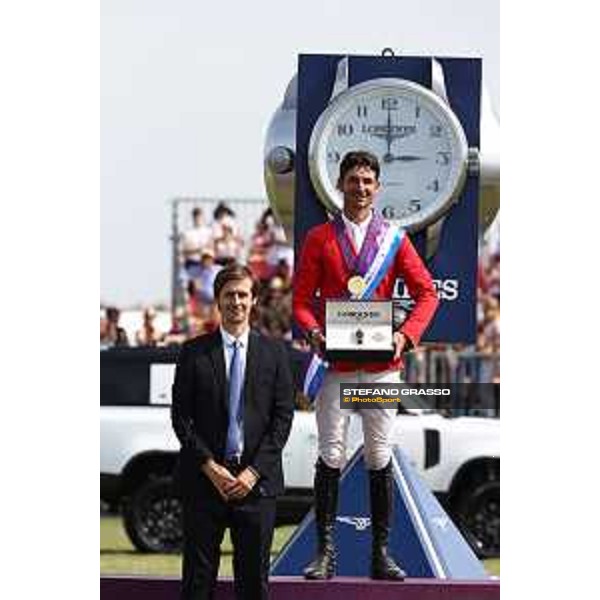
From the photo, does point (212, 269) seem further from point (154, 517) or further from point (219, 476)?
point (154, 517)

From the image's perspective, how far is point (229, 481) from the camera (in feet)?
32.9

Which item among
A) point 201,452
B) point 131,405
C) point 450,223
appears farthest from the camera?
point 131,405

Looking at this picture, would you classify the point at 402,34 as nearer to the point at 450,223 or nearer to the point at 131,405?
the point at 450,223

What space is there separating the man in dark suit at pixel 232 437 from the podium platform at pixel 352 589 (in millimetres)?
362

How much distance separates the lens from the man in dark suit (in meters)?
10.1

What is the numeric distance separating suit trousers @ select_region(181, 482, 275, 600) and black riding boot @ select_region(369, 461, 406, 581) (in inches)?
24.2

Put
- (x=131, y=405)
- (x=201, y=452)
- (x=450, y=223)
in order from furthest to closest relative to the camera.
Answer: (x=131, y=405) < (x=450, y=223) < (x=201, y=452)

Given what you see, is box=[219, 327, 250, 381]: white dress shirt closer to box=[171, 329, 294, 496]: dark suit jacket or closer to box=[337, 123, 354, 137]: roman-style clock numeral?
box=[171, 329, 294, 496]: dark suit jacket

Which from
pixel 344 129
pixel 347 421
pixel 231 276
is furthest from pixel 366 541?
pixel 344 129

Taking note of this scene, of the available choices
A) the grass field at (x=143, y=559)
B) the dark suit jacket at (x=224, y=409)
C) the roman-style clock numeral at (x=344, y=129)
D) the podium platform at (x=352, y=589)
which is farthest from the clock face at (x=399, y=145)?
the grass field at (x=143, y=559)
